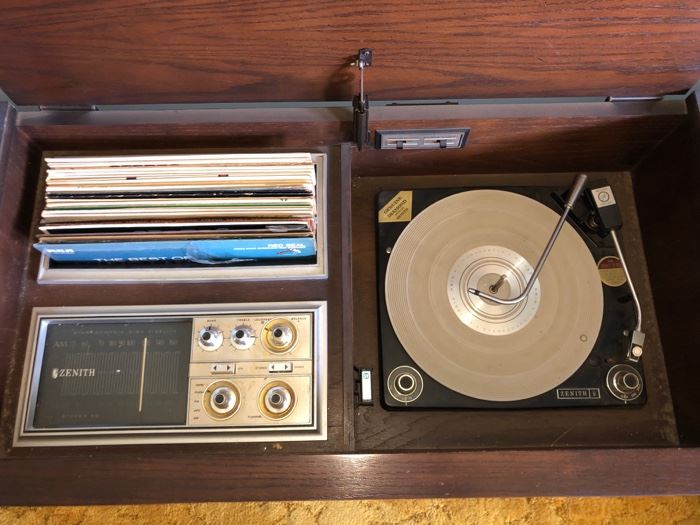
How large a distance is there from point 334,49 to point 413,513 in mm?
793

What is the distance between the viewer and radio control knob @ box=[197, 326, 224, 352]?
30.6 inches

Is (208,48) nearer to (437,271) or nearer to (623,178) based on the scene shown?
(437,271)

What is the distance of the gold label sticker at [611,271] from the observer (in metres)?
0.92

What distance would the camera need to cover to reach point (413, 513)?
97 centimetres

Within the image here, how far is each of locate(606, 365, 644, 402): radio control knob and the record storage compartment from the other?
3 centimetres

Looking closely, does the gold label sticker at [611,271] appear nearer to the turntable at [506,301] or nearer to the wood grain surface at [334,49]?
the turntable at [506,301]

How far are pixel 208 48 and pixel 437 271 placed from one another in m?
0.50

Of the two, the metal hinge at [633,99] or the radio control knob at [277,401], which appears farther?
the metal hinge at [633,99]

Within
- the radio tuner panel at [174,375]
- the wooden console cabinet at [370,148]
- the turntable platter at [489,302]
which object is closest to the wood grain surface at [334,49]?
the wooden console cabinet at [370,148]

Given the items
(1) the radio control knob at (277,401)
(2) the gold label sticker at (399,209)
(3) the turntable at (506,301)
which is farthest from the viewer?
(2) the gold label sticker at (399,209)

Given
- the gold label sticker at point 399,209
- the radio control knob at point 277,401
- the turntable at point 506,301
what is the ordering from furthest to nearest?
1. the gold label sticker at point 399,209
2. the turntable at point 506,301
3. the radio control knob at point 277,401

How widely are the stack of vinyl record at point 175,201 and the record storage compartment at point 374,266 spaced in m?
0.09

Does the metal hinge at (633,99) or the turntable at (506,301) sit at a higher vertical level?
the metal hinge at (633,99)

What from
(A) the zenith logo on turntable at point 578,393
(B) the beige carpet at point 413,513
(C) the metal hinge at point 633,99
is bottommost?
(B) the beige carpet at point 413,513
